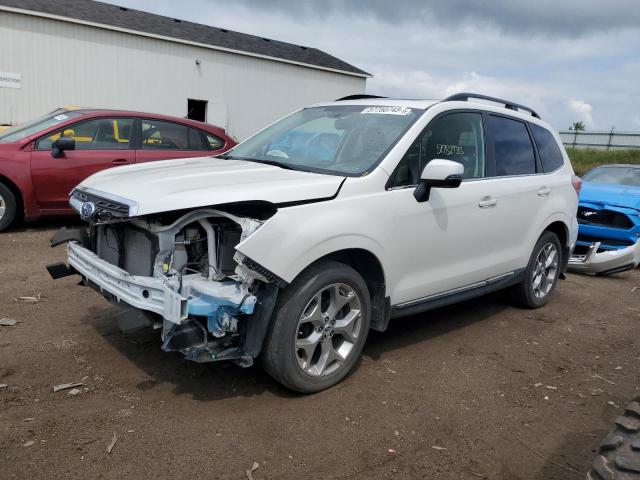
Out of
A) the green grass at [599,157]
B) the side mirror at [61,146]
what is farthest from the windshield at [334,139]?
the green grass at [599,157]

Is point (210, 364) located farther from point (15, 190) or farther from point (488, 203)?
point (15, 190)

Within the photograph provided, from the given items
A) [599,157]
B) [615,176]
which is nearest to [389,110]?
[615,176]

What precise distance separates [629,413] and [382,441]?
1.27 m

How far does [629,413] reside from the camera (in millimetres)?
2424

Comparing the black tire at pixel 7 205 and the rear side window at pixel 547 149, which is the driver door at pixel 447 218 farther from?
the black tire at pixel 7 205

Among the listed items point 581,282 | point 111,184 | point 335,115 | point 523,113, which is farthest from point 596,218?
point 111,184

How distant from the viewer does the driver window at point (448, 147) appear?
397 cm

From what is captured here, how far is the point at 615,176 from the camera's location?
919 centimetres

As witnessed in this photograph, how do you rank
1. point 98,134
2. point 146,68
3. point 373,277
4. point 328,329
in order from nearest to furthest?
1. point 328,329
2. point 373,277
3. point 98,134
4. point 146,68

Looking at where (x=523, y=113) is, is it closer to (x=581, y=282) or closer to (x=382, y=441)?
(x=581, y=282)

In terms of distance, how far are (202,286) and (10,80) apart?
17.3 m

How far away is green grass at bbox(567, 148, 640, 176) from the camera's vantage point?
25906mm

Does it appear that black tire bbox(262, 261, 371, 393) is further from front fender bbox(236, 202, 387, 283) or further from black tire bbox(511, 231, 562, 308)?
black tire bbox(511, 231, 562, 308)

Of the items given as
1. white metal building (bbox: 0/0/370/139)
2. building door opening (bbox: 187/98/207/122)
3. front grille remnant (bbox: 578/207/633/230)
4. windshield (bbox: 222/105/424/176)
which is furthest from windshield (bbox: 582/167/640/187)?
building door opening (bbox: 187/98/207/122)
